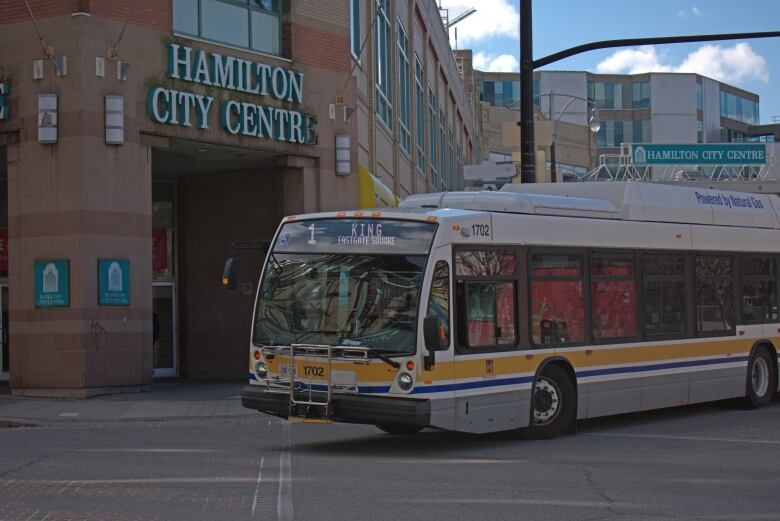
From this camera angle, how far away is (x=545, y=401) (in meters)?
13.3

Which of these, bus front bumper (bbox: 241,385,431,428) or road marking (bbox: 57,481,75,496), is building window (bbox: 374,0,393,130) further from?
road marking (bbox: 57,481,75,496)

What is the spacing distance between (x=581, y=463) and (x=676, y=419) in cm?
522

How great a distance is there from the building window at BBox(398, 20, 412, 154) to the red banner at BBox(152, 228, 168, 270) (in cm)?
1059

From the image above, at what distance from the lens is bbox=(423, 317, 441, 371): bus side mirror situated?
11.3m

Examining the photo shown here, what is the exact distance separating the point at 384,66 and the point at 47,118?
13.8 m

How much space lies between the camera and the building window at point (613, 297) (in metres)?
14.1

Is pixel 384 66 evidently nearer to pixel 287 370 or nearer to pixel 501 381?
pixel 501 381

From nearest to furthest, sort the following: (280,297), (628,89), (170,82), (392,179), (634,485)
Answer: (634,485), (280,297), (170,82), (392,179), (628,89)

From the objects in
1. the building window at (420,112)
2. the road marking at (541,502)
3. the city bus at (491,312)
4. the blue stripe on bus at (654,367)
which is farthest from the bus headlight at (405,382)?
the building window at (420,112)

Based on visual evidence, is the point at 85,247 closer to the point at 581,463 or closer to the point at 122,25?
the point at 122,25

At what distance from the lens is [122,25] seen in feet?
66.5

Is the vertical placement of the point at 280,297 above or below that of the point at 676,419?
above

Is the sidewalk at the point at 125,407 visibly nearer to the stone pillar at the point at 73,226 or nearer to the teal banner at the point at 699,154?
the stone pillar at the point at 73,226

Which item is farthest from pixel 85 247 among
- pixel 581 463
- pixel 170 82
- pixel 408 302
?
pixel 581 463
